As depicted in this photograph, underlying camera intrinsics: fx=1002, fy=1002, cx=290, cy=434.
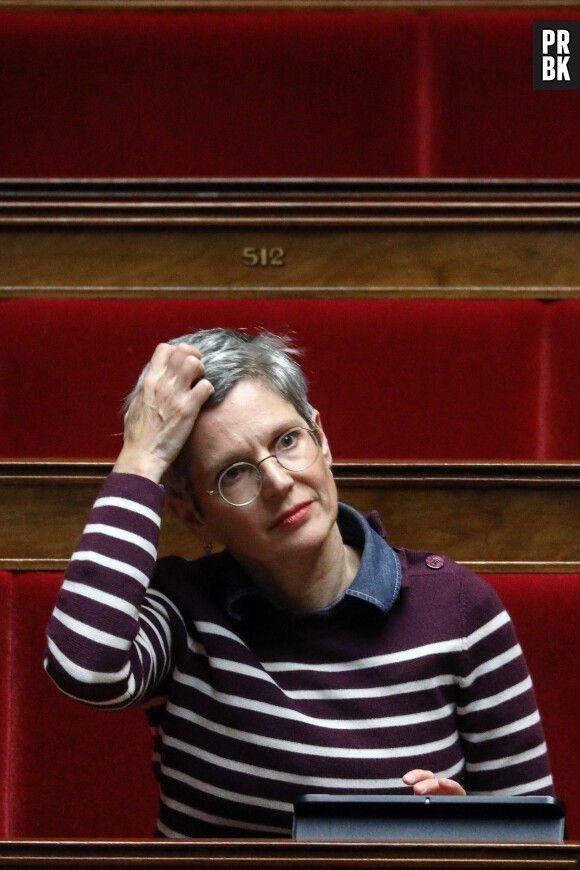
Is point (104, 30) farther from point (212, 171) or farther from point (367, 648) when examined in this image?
point (367, 648)

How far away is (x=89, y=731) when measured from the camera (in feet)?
1.15

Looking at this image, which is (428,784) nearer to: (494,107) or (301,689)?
(301,689)

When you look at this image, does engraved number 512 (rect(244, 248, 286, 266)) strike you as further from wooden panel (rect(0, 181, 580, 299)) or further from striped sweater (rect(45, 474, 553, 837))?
striped sweater (rect(45, 474, 553, 837))

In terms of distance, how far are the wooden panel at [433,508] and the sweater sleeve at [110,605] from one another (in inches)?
3.3

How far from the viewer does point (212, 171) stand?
0.56m


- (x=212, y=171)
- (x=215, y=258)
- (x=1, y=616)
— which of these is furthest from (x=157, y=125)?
(x=1, y=616)

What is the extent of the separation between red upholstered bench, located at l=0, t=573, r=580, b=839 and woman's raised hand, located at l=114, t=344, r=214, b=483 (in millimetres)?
92

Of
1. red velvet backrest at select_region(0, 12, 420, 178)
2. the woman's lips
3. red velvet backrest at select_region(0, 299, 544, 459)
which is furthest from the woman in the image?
red velvet backrest at select_region(0, 12, 420, 178)

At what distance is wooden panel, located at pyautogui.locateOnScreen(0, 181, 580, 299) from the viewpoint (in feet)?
1.50

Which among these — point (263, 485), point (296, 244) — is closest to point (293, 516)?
point (263, 485)

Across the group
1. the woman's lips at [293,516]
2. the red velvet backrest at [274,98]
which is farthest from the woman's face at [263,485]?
the red velvet backrest at [274,98]

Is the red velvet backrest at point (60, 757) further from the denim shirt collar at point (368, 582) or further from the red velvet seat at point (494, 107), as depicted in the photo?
the red velvet seat at point (494, 107)

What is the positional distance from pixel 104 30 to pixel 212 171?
0.10 metres

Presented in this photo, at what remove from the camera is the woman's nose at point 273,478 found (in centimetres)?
26
